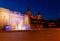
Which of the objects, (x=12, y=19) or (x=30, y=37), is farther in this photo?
(x=12, y=19)

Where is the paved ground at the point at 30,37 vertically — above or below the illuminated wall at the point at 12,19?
below

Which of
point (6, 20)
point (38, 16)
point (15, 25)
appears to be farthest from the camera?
point (38, 16)

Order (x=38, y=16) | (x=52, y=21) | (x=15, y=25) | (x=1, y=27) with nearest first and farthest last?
(x=1, y=27)
(x=15, y=25)
(x=52, y=21)
(x=38, y=16)

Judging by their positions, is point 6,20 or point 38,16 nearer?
point 6,20

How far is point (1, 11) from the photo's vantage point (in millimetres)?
32844

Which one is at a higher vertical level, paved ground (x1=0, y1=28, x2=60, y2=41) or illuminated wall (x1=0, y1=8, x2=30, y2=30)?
illuminated wall (x1=0, y1=8, x2=30, y2=30)

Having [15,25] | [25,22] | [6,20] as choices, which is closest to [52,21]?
[25,22]

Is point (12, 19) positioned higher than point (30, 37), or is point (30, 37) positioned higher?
point (12, 19)

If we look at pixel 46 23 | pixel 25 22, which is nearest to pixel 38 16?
pixel 46 23

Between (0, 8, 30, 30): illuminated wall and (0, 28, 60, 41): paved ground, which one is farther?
(0, 8, 30, 30): illuminated wall

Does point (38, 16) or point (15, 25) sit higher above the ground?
point (38, 16)

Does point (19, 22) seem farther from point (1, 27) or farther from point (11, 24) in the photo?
point (1, 27)

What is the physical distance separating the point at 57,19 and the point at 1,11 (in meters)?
38.9

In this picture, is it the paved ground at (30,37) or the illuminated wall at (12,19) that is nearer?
the paved ground at (30,37)
